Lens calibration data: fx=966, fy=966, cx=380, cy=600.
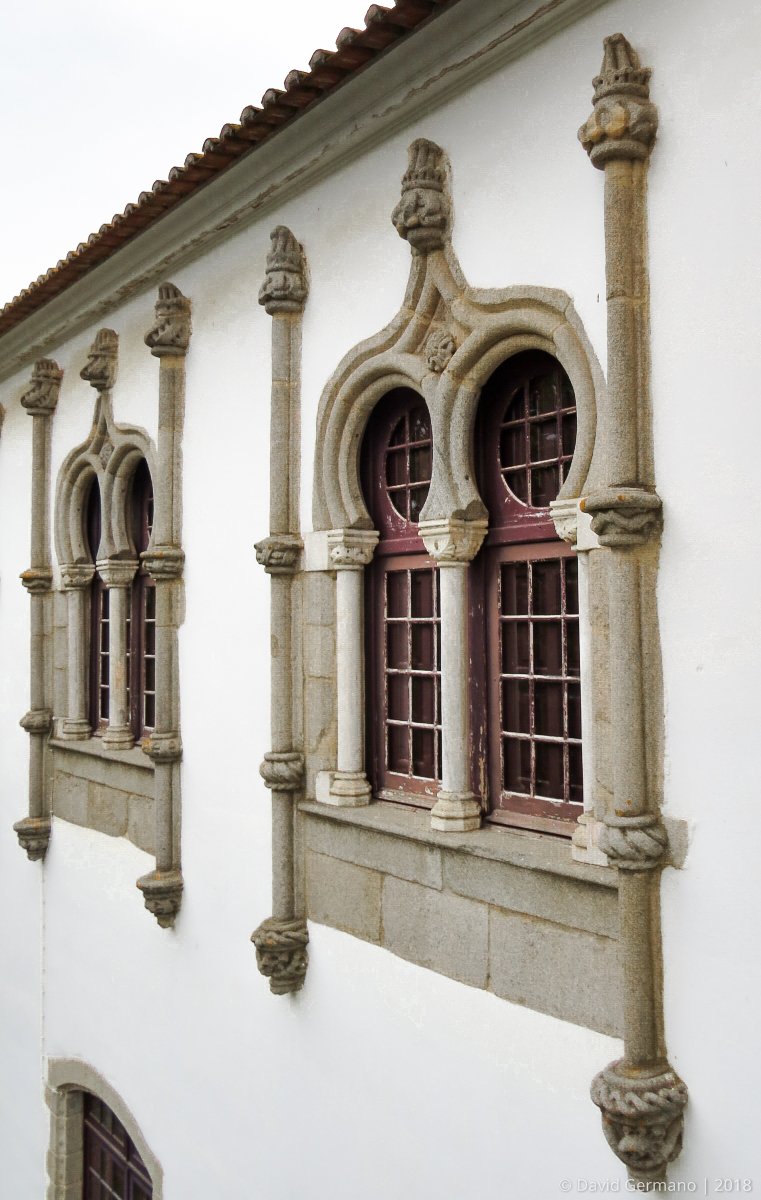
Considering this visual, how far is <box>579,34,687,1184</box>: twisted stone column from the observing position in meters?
2.84

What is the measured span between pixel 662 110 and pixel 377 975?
333 centimetres

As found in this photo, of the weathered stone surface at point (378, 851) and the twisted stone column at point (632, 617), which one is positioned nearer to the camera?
the twisted stone column at point (632, 617)

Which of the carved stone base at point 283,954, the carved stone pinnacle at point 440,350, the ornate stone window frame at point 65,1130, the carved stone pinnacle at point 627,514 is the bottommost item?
the ornate stone window frame at point 65,1130

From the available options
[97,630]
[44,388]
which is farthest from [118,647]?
[44,388]

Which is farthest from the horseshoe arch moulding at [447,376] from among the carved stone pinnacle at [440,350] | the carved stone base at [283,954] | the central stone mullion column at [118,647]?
the central stone mullion column at [118,647]

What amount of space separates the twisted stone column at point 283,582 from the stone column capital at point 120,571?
77.9 inches

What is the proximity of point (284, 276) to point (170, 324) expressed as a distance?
1.11 metres

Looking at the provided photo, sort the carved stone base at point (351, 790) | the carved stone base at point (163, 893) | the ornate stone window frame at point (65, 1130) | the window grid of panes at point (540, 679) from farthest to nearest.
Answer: the ornate stone window frame at point (65, 1130) → the carved stone base at point (163, 893) → the carved stone base at point (351, 790) → the window grid of panes at point (540, 679)

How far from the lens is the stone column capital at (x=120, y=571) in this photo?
20.2ft

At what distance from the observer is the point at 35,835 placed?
6.97 m

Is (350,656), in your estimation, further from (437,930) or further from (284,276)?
(284,276)

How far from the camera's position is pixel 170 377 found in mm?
5336

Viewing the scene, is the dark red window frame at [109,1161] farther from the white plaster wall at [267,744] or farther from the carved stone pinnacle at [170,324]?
the carved stone pinnacle at [170,324]

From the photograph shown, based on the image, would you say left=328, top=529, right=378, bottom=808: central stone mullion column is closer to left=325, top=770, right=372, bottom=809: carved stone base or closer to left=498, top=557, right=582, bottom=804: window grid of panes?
left=325, top=770, right=372, bottom=809: carved stone base
